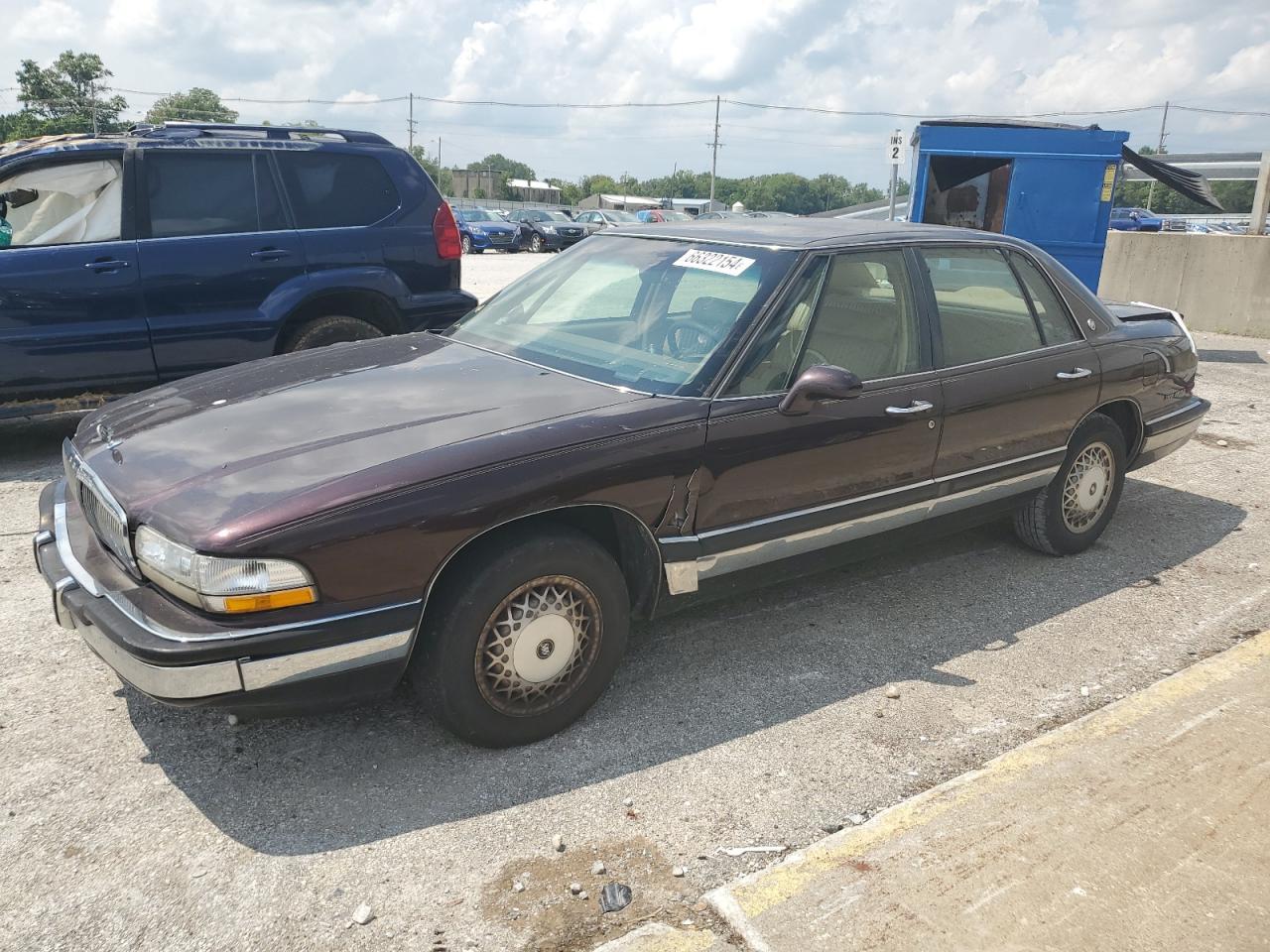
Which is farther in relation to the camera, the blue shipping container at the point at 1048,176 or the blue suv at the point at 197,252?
the blue shipping container at the point at 1048,176

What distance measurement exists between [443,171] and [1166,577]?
108 meters

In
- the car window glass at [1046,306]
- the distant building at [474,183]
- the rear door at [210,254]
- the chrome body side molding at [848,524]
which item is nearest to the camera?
the chrome body side molding at [848,524]

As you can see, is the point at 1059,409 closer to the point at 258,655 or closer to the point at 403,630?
the point at 403,630

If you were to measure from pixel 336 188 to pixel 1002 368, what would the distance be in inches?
181

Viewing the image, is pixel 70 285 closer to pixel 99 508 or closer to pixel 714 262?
pixel 99 508

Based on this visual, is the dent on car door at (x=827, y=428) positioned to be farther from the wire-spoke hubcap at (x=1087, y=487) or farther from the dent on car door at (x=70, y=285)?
the dent on car door at (x=70, y=285)

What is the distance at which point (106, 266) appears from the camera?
594 cm

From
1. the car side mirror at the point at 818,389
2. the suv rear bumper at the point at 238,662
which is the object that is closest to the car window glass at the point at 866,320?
the car side mirror at the point at 818,389

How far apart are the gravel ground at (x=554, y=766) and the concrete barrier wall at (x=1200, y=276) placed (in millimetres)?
9938

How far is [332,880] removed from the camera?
261 centimetres

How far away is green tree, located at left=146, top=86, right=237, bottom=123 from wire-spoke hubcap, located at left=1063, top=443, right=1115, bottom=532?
185 feet

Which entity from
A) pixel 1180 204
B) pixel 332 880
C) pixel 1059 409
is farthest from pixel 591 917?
pixel 1180 204

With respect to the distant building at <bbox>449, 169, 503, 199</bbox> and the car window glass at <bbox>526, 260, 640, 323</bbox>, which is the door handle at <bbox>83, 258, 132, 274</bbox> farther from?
the distant building at <bbox>449, 169, 503, 199</bbox>

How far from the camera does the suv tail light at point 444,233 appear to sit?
22.9 ft
